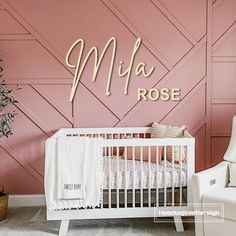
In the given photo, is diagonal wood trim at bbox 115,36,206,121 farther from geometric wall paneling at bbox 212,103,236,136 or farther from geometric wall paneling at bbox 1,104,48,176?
geometric wall paneling at bbox 1,104,48,176

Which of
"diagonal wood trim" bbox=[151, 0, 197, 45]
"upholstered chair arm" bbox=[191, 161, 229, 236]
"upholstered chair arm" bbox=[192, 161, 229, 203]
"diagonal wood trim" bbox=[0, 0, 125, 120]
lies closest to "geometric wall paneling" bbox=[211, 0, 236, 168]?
"diagonal wood trim" bbox=[151, 0, 197, 45]

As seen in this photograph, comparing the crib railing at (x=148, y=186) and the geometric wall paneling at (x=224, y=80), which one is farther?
the geometric wall paneling at (x=224, y=80)

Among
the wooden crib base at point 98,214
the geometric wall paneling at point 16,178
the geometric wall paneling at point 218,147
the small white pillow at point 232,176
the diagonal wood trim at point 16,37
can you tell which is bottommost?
the wooden crib base at point 98,214

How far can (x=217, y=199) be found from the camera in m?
2.45

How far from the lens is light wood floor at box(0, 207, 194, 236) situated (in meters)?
2.88

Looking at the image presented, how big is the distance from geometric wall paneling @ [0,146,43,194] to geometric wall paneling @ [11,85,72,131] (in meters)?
0.49

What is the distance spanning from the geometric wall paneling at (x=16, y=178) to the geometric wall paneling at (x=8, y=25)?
1.16 meters

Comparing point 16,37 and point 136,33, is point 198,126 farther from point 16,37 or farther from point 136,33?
point 16,37

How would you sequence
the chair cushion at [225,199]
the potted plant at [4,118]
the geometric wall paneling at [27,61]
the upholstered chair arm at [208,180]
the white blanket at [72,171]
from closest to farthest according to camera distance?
the chair cushion at [225,199]
the upholstered chair arm at [208,180]
the white blanket at [72,171]
the potted plant at [4,118]
the geometric wall paneling at [27,61]

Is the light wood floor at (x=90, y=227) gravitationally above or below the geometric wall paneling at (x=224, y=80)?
below

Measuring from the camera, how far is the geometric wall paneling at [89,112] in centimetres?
352

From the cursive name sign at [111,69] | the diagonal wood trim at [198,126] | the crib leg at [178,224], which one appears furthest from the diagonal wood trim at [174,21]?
the crib leg at [178,224]

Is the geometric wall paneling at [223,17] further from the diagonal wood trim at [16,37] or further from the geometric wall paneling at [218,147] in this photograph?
the diagonal wood trim at [16,37]

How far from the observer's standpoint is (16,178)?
3.55 metres
